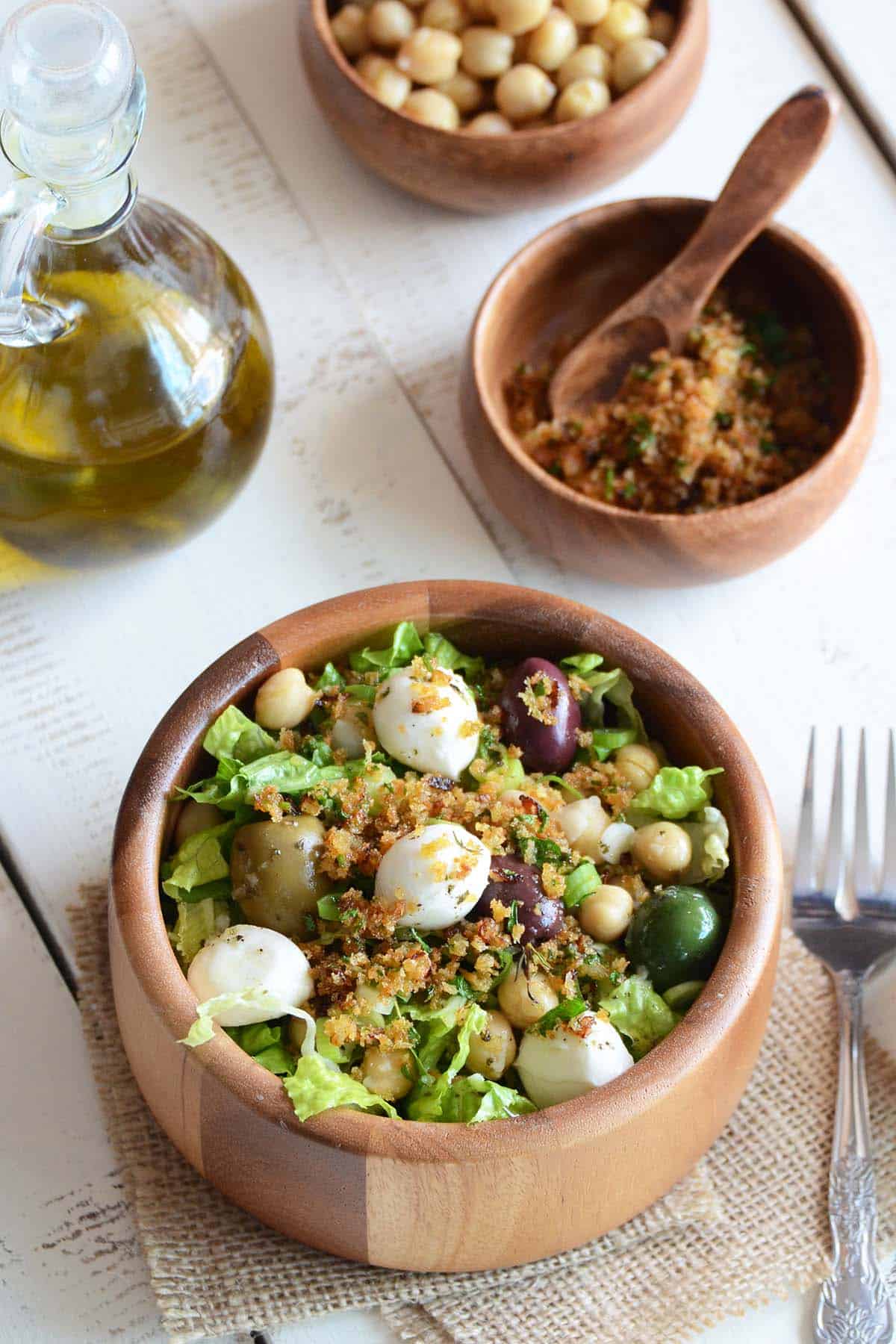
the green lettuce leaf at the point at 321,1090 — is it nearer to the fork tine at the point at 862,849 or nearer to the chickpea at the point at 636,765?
the chickpea at the point at 636,765

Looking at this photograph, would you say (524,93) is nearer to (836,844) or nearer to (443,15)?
(443,15)

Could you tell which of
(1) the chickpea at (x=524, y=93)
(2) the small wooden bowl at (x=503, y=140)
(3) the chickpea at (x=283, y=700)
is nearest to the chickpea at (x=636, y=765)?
(3) the chickpea at (x=283, y=700)

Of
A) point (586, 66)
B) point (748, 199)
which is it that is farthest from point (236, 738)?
point (586, 66)

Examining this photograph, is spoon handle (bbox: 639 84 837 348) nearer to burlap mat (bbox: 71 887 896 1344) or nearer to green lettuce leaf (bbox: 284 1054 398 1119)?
burlap mat (bbox: 71 887 896 1344)

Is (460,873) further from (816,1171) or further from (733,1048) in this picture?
(816,1171)

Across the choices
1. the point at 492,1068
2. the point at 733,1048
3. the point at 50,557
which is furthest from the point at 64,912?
the point at 733,1048
